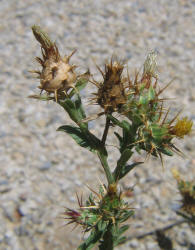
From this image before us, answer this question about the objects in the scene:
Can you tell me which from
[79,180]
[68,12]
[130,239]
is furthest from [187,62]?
[130,239]

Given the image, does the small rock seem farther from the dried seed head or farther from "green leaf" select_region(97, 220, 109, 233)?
the dried seed head

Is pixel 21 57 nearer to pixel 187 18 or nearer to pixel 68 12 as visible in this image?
pixel 68 12

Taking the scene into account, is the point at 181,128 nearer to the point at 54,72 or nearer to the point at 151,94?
the point at 151,94

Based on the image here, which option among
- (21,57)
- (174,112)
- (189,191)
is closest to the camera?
(189,191)

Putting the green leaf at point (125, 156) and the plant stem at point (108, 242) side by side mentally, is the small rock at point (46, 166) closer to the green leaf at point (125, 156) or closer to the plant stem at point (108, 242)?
the plant stem at point (108, 242)

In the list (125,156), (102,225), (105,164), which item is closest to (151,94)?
(125,156)

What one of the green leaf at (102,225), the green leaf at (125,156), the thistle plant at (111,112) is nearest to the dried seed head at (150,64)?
the thistle plant at (111,112)
